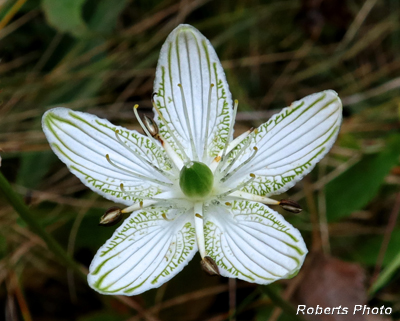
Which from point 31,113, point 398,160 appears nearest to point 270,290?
point 398,160

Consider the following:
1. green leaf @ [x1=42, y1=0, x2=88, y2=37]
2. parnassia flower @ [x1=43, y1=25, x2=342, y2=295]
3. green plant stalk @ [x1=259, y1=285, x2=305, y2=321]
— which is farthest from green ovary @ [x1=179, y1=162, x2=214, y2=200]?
green leaf @ [x1=42, y1=0, x2=88, y2=37]

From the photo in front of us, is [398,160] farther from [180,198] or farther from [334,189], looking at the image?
[180,198]

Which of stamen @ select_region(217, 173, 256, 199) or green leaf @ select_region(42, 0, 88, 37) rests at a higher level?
green leaf @ select_region(42, 0, 88, 37)

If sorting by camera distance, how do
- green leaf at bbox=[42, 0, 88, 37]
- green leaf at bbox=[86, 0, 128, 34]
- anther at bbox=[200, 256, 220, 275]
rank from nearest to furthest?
anther at bbox=[200, 256, 220, 275] < green leaf at bbox=[42, 0, 88, 37] < green leaf at bbox=[86, 0, 128, 34]

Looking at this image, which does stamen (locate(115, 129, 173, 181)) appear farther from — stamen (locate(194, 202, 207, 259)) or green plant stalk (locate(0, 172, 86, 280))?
green plant stalk (locate(0, 172, 86, 280))

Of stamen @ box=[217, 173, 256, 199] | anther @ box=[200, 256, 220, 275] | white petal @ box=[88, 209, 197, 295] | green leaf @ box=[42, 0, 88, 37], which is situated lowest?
anther @ box=[200, 256, 220, 275]

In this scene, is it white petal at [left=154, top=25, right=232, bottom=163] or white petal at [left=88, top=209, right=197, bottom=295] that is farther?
white petal at [left=154, top=25, right=232, bottom=163]

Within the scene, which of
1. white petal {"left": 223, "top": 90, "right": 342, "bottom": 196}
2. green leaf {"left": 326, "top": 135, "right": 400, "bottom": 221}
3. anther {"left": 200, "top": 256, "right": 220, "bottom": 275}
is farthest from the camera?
green leaf {"left": 326, "top": 135, "right": 400, "bottom": 221}

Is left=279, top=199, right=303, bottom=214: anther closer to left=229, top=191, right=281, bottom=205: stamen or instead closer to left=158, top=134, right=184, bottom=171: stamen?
left=229, top=191, right=281, bottom=205: stamen

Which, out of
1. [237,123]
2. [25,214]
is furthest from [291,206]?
[237,123]
